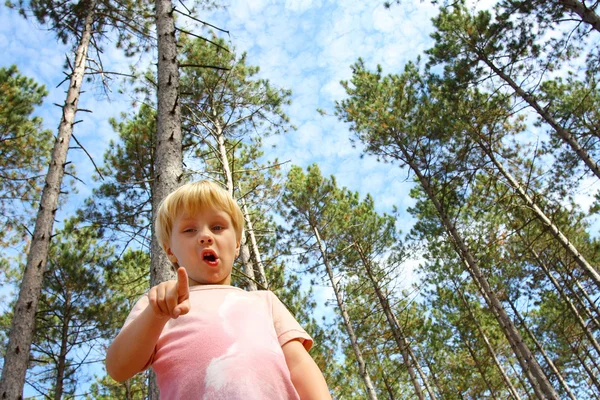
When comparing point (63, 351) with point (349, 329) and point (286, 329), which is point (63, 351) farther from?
point (286, 329)

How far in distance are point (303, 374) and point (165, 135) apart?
2.27 m

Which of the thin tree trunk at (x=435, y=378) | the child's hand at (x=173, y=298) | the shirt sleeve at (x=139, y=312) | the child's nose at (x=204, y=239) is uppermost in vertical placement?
the thin tree trunk at (x=435, y=378)

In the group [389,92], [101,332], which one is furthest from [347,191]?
[101,332]

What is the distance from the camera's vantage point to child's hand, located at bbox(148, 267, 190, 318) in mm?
884

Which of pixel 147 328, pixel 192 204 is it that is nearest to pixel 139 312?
pixel 147 328

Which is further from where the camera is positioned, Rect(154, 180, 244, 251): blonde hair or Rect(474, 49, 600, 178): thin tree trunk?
Rect(474, 49, 600, 178): thin tree trunk

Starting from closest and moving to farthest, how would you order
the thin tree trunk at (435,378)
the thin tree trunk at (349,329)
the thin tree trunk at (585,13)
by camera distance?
the thin tree trunk at (585,13), the thin tree trunk at (349,329), the thin tree trunk at (435,378)

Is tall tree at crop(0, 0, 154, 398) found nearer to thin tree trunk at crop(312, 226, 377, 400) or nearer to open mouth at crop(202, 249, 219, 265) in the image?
open mouth at crop(202, 249, 219, 265)

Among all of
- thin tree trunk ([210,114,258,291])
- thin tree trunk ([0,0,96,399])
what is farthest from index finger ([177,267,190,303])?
thin tree trunk ([210,114,258,291])

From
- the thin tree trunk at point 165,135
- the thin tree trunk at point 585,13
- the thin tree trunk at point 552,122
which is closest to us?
the thin tree trunk at point 165,135

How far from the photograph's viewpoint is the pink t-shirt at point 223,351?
38.2 inches

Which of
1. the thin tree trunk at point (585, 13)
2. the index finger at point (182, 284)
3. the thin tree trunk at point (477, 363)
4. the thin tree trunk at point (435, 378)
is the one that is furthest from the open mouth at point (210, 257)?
the thin tree trunk at point (477, 363)

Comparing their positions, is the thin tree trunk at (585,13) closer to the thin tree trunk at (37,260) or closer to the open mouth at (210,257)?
the open mouth at (210,257)

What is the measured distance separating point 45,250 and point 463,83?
384 inches
